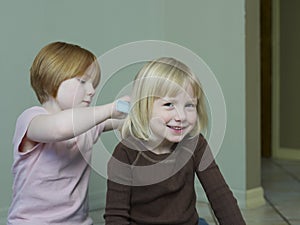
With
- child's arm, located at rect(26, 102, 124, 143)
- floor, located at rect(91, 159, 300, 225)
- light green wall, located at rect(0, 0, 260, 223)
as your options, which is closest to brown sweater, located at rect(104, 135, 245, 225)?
child's arm, located at rect(26, 102, 124, 143)

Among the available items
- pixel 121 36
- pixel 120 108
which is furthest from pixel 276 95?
pixel 120 108

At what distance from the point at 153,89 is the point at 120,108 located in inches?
2.9

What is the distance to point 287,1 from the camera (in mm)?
3342

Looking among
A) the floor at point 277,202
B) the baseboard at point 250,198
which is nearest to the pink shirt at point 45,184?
the floor at point 277,202

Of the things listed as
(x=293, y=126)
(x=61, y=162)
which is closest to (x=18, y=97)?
(x=61, y=162)

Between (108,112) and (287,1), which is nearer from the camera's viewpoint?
(108,112)

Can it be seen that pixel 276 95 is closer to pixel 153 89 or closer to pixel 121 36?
pixel 121 36

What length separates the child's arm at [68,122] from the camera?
3.31 ft

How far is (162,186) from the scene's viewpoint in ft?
3.66

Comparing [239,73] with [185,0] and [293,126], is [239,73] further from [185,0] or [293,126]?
[293,126]

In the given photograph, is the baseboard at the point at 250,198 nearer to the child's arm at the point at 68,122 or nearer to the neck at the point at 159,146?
the neck at the point at 159,146

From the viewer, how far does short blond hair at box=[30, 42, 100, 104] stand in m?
1.15

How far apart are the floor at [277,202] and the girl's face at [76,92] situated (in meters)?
0.73

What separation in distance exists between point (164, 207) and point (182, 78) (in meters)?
0.26
